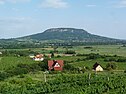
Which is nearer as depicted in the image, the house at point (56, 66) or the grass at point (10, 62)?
the house at point (56, 66)

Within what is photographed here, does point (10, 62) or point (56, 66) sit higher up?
point (56, 66)

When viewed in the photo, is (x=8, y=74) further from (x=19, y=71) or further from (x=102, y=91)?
(x=102, y=91)

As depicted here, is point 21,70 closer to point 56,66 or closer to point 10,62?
point 56,66

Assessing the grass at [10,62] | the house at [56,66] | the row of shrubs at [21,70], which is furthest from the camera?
the grass at [10,62]

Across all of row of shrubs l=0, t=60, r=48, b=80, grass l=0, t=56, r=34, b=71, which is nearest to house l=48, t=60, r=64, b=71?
row of shrubs l=0, t=60, r=48, b=80

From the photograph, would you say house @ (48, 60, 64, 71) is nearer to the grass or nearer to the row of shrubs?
the row of shrubs

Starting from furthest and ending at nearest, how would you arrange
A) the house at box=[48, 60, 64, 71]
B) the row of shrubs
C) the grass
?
the grass, the house at box=[48, 60, 64, 71], the row of shrubs

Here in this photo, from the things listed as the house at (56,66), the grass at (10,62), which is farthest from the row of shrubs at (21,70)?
the grass at (10,62)

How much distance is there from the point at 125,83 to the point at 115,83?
0.91 m

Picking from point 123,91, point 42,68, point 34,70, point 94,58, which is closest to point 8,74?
point 34,70

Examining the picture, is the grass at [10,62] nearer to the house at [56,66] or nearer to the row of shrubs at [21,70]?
the row of shrubs at [21,70]

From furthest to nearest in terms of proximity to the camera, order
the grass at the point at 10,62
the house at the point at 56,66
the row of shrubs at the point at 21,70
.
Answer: the grass at the point at 10,62 < the house at the point at 56,66 < the row of shrubs at the point at 21,70

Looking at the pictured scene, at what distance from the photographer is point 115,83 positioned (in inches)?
1197

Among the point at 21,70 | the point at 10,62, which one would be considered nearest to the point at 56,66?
the point at 21,70
